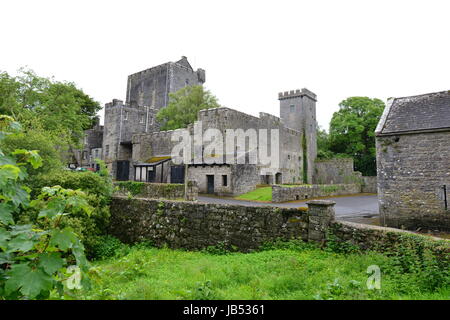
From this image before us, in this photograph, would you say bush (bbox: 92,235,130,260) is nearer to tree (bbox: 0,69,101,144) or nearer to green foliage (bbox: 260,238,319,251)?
green foliage (bbox: 260,238,319,251)

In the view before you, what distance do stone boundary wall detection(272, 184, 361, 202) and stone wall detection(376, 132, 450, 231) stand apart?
785 centimetres

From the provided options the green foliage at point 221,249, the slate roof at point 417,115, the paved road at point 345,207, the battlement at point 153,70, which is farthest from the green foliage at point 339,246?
the battlement at point 153,70

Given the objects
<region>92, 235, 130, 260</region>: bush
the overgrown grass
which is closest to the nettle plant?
<region>92, 235, 130, 260</region>: bush

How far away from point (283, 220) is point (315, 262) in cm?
171

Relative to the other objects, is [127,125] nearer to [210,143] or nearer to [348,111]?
[210,143]

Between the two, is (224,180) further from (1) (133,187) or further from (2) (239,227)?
(2) (239,227)

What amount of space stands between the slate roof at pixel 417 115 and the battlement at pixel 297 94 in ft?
99.3

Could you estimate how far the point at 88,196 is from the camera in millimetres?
9211

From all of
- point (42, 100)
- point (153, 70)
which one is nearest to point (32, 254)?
point (42, 100)

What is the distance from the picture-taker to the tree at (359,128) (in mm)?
41812

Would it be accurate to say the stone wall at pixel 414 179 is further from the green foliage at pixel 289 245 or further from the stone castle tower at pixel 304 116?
the stone castle tower at pixel 304 116

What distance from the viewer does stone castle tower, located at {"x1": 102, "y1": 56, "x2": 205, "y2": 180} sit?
33188 mm

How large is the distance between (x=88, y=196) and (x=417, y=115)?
15.0 metres
